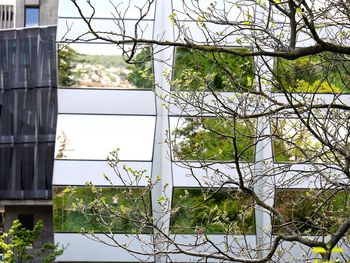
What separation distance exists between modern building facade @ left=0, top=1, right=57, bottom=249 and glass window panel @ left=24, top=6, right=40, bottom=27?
3.13m

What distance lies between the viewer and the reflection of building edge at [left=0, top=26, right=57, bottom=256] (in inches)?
875

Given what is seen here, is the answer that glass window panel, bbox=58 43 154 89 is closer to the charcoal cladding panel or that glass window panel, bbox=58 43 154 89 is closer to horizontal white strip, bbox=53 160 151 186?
horizontal white strip, bbox=53 160 151 186

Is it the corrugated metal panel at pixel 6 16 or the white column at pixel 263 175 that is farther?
the corrugated metal panel at pixel 6 16

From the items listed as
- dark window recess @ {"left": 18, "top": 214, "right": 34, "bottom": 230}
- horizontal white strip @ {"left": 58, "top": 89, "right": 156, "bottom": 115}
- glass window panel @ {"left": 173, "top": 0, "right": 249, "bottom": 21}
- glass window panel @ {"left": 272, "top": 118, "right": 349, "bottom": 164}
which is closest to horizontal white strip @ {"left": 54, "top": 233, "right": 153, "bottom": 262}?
horizontal white strip @ {"left": 58, "top": 89, "right": 156, "bottom": 115}

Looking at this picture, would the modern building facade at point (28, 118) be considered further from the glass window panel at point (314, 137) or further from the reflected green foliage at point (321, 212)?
the glass window panel at point (314, 137)

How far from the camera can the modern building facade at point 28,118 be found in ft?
72.9

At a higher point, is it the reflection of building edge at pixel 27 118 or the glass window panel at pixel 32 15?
the glass window panel at pixel 32 15

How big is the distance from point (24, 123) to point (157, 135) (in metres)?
7.01

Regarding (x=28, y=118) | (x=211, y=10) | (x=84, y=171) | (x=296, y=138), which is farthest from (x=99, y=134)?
(x=211, y=10)

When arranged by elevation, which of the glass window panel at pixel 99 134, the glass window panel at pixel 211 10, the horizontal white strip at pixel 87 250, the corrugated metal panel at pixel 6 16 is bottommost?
the horizontal white strip at pixel 87 250

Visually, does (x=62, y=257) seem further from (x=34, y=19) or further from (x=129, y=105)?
(x=34, y=19)

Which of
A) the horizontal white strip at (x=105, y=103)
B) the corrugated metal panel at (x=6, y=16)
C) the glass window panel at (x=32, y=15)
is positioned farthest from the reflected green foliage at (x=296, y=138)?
the corrugated metal panel at (x=6, y=16)

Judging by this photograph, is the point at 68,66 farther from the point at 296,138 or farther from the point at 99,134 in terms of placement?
the point at 296,138

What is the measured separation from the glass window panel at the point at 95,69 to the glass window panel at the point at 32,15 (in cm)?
980
